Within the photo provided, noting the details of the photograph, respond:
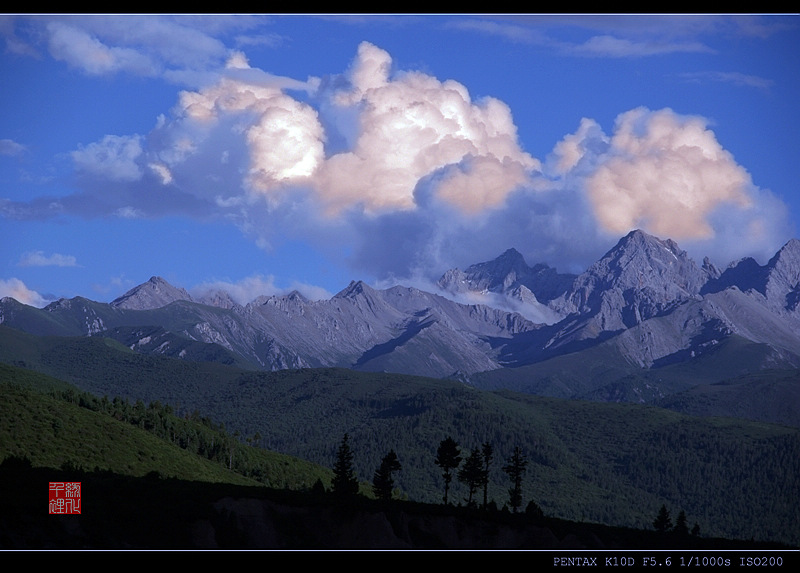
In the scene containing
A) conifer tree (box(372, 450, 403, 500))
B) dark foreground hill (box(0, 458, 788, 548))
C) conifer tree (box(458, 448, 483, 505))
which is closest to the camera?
dark foreground hill (box(0, 458, 788, 548))

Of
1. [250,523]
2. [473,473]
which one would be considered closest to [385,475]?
[473,473]

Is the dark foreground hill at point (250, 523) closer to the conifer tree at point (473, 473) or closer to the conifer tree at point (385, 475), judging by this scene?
the conifer tree at point (473, 473)

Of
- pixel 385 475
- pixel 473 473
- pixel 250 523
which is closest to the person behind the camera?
pixel 250 523

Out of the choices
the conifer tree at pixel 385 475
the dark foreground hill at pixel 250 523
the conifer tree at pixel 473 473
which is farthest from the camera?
the conifer tree at pixel 385 475

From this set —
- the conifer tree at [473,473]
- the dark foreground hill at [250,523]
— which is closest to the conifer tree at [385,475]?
the conifer tree at [473,473]

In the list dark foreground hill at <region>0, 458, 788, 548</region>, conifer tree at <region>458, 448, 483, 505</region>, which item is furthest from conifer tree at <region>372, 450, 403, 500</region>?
dark foreground hill at <region>0, 458, 788, 548</region>

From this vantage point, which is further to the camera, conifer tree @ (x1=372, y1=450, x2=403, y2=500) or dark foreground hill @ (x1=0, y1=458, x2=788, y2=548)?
conifer tree @ (x1=372, y1=450, x2=403, y2=500)

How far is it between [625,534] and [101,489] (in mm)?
69996

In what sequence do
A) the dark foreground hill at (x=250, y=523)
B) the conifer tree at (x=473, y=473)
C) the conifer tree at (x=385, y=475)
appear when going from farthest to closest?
the conifer tree at (x=385, y=475)
the conifer tree at (x=473, y=473)
the dark foreground hill at (x=250, y=523)

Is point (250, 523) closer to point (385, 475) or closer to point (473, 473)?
point (385, 475)

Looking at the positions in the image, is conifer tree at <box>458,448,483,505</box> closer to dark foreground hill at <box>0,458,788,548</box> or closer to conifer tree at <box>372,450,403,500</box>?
conifer tree at <box>372,450,403,500</box>

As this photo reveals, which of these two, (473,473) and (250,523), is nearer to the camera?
(250,523)

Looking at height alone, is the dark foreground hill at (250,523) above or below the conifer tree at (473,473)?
below

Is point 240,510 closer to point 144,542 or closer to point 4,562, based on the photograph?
point 144,542
